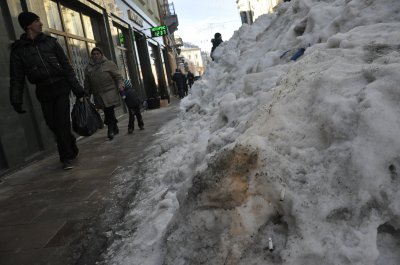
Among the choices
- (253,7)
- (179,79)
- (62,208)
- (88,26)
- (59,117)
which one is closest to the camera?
(62,208)

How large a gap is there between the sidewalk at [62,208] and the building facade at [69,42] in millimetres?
475

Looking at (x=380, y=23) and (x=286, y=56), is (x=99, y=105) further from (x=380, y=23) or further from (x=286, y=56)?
(x=380, y=23)

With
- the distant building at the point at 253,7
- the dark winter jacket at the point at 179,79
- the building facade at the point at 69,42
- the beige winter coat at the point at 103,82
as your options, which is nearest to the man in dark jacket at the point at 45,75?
the building facade at the point at 69,42

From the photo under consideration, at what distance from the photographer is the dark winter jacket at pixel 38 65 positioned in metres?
4.68

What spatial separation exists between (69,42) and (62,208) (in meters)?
6.44

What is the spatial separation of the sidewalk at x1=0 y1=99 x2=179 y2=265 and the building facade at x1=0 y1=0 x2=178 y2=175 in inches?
18.7

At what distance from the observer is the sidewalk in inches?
104

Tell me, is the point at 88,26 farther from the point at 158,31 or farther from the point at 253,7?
the point at 253,7

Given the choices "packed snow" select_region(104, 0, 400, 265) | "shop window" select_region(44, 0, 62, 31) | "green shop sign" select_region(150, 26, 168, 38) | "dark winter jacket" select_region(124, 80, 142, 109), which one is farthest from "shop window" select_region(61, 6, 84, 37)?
"green shop sign" select_region(150, 26, 168, 38)

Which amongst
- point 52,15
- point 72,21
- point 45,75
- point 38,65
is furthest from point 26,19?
point 72,21

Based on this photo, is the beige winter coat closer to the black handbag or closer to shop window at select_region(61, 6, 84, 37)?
the black handbag

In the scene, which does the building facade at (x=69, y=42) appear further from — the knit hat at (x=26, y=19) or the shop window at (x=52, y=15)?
the knit hat at (x=26, y=19)

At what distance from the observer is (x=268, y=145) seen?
2139 millimetres

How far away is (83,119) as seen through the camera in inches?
206
